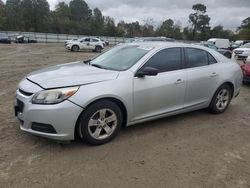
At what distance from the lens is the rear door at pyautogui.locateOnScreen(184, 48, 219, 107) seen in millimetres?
4922

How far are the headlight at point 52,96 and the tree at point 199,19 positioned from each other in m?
82.3

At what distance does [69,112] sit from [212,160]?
6.70ft

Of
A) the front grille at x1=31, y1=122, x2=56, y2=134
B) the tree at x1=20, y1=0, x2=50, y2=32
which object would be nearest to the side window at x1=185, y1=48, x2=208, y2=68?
the front grille at x1=31, y1=122, x2=56, y2=134

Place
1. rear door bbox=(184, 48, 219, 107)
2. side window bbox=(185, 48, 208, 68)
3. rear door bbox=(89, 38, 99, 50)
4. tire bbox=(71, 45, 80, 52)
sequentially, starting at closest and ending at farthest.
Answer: rear door bbox=(184, 48, 219, 107), side window bbox=(185, 48, 208, 68), tire bbox=(71, 45, 80, 52), rear door bbox=(89, 38, 99, 50)

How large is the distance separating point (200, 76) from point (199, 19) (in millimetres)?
84173

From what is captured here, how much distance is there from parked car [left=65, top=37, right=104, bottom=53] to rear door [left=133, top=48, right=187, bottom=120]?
22.6 metres

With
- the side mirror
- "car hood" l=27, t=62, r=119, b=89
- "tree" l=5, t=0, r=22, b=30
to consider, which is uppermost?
"tree" l=5, t=0, r=22, b=30

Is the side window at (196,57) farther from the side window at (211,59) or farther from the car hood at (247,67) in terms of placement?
the car hood at (247,67)

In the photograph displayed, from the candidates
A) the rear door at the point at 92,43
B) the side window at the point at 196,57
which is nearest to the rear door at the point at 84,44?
the rear door at the point at 92,43

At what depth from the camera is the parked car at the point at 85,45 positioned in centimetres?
2641

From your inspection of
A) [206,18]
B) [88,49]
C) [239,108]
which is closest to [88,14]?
[206,18]

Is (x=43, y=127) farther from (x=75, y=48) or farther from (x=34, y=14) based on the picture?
(x=34, y=14)

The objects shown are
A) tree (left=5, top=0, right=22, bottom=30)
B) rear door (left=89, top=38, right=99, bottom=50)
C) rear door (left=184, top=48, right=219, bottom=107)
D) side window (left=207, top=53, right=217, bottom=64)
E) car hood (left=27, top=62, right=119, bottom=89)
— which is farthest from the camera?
tree (left=5, top=0, right=22, bottom=30)

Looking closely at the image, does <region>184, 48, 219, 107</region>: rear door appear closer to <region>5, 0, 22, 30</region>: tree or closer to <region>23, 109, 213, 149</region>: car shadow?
<region>23, 109, 213, 149</region>: car shadow
